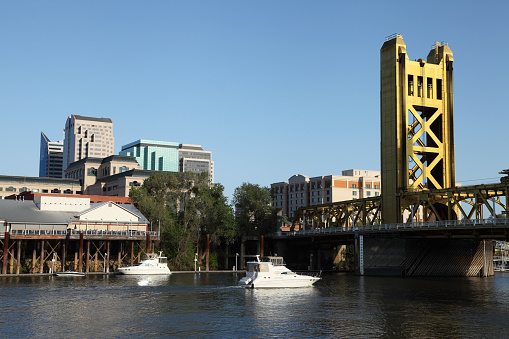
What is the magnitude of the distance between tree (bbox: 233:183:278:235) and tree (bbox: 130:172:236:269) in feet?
26.0

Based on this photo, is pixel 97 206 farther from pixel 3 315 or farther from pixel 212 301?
pixel 3 315

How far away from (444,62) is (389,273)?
4711 centimetres

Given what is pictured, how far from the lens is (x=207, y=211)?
455ft

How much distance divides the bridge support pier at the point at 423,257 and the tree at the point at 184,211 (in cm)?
3530

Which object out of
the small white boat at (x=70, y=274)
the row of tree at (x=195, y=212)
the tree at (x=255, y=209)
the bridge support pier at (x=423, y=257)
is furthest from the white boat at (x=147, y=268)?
the tree at (x=255, y=209)

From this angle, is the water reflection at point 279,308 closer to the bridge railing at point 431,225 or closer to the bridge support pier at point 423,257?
the bridge railing at point 431,225

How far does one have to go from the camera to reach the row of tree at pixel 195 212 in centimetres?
13062

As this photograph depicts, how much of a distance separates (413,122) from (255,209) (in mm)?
45340

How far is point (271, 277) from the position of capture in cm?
8712

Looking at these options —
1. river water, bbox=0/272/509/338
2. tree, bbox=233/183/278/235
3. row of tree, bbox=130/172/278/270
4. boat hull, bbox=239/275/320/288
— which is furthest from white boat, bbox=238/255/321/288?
tree, bbox=233/183/278/235

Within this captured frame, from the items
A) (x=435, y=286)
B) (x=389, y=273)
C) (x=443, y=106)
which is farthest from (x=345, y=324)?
(x=443, y=106)

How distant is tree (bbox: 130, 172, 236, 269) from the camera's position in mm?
130375

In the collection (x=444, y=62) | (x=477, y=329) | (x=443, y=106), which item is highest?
(x=444, y=62)

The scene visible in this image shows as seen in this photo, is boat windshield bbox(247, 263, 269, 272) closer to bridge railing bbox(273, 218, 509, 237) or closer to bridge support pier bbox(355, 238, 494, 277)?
bridge railing bbox(273, 218, 509, 237)
